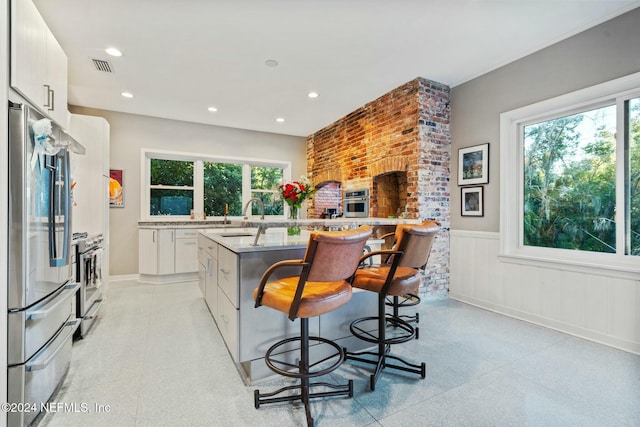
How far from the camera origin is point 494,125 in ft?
11.1

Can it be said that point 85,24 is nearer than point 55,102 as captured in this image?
No

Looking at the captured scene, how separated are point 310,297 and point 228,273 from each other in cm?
91

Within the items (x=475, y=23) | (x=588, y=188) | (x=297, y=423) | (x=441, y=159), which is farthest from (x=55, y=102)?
(x=588, y=188)

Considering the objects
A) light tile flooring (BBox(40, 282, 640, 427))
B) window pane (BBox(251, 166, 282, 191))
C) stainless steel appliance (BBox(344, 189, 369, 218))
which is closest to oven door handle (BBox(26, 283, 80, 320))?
light tile flooring (BBox(40, 282, 640, 427))

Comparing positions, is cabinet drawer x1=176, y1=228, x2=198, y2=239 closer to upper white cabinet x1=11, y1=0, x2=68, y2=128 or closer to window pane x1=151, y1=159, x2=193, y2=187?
window pane x1=151, y1=159, x2=193, y2=187

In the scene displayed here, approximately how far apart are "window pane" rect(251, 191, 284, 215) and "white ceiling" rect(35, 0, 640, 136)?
7.62 ft

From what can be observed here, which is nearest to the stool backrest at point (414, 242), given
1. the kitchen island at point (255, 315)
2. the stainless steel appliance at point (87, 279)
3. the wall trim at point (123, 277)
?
the kitchen island at point (255, 315)

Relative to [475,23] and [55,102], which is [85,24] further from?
[475,23]

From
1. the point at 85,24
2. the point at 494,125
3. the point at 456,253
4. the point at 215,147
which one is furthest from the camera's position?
the point at 215,147

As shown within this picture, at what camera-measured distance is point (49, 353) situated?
5.22 feet

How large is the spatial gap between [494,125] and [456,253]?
1622 millimetres

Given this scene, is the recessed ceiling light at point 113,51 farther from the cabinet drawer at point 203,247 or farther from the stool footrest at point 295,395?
the stool footrest at point 295,395

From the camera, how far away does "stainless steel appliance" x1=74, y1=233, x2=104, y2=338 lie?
2568mm

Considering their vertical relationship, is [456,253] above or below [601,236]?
below
